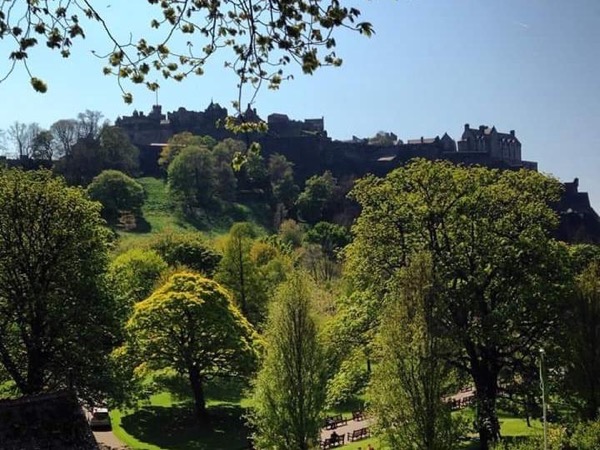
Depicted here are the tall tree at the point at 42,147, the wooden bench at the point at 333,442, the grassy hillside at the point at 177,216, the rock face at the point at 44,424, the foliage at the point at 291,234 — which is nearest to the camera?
the rock face at the point at 44,424

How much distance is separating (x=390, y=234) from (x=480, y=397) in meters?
7.06

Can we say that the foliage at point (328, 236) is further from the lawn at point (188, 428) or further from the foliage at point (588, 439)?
the foliage at point (588, 439)

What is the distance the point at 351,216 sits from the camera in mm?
109562

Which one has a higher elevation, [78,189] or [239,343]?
[78,189]

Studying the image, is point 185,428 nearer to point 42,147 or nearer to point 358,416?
point 358,416

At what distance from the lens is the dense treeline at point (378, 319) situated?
1884 cm

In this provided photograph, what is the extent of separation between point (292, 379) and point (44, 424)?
33.8ft

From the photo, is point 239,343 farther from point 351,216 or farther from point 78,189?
point 351,216

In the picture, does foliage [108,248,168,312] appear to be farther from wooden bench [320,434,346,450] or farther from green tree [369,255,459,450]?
green tree [369,255,459,450]

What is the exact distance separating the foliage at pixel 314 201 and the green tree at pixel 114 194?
28815 millimetres

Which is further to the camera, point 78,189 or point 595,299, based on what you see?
point 78,189

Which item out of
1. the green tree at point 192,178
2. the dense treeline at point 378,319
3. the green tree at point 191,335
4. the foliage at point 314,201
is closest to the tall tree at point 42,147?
the green tree at point 192,178

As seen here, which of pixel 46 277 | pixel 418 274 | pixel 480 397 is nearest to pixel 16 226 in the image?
pixel 46 277

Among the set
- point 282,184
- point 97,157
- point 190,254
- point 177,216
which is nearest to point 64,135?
point 97,157
